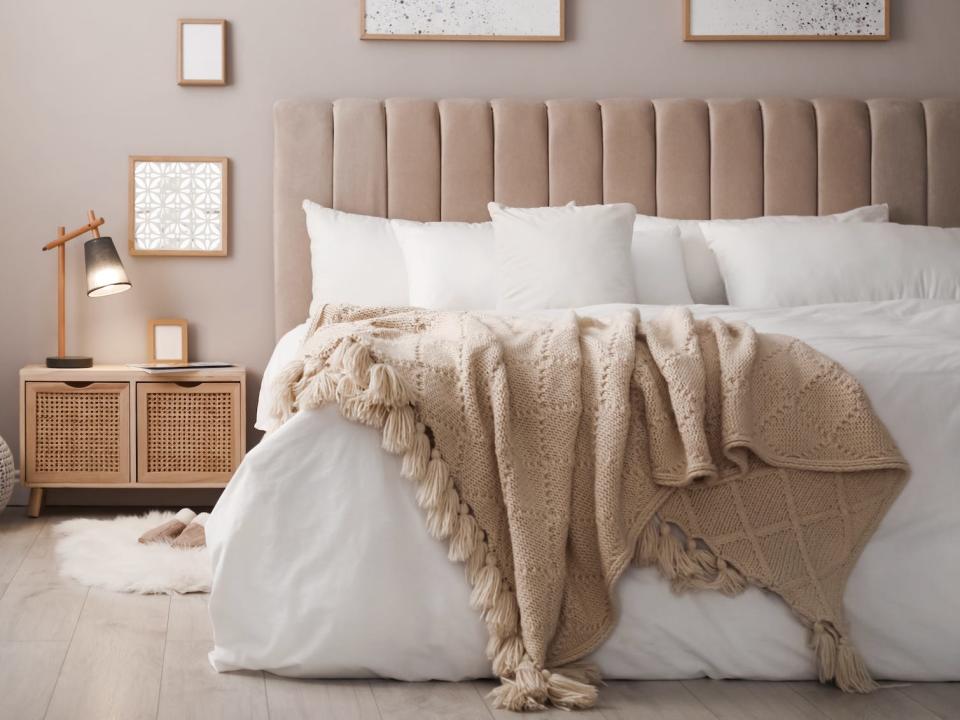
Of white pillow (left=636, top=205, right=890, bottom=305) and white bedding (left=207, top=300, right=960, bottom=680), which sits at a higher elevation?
white pillow (left=636, top=205, right=890, bottom=305)

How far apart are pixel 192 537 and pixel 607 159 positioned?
1.94 metres

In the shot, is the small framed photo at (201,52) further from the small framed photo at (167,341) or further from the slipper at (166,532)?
the slipper at (166,532)

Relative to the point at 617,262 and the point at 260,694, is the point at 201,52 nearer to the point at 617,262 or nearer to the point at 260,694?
the point at 617,262

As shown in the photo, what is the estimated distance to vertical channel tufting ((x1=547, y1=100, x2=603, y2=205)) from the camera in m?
3.86

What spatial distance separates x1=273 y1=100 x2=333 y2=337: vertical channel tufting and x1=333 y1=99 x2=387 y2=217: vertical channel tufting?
0.17 feet

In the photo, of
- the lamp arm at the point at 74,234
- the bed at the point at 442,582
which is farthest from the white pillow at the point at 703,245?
the lamp arm at the point at 74,234

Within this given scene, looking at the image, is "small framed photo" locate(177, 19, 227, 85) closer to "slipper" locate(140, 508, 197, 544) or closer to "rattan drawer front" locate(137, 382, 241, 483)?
"rattan drawer front" locate(137, 382, 241, 483)

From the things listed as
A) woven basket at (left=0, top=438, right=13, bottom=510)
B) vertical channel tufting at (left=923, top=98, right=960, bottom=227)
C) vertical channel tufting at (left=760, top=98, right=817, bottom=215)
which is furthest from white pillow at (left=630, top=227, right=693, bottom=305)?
woven basket at (left=0, top=438, right=13, bottom=510)

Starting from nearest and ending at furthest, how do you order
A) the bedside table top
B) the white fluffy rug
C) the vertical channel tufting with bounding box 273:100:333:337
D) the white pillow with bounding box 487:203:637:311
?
the white fluffy rug → the white pillow with bounding box 487:203:637:311 → the bedside table top → the vertical channel tufting with bounding box 273:100:333:337

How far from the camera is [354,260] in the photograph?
358cm

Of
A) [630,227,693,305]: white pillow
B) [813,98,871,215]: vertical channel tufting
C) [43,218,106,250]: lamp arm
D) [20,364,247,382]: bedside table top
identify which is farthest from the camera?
[813,98,871,215]: vertical channel tufting

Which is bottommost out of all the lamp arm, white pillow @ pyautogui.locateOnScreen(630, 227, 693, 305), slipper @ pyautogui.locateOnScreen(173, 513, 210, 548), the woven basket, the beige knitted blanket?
slipper @ pyautogui.locateOnScreen(173, 513, 210, 548)

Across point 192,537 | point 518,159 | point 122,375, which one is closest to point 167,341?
point 122,375

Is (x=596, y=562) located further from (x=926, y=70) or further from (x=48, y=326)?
(x=926, y=70)
